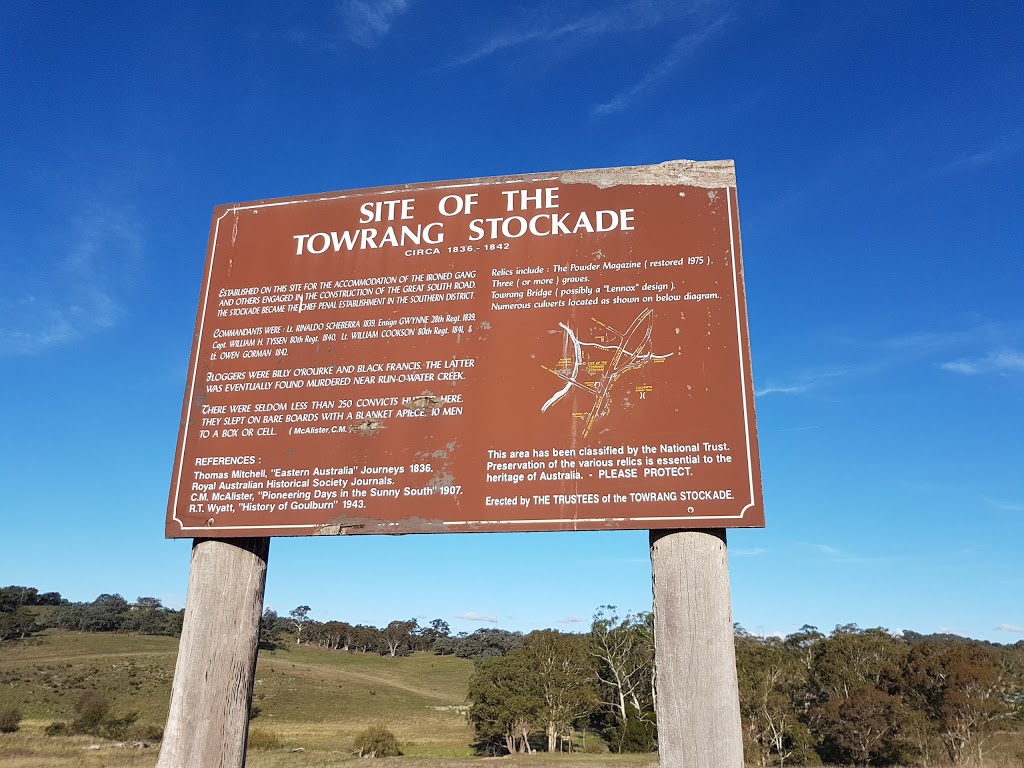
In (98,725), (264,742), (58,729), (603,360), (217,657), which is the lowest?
(264,742)

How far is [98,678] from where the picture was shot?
7144 centimetres

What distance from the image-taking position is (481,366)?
16.7 feet

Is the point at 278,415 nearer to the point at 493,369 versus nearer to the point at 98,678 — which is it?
the point at 493,369

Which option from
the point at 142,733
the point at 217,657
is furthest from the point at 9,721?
the point at 217,657

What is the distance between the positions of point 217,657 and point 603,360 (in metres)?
3.30

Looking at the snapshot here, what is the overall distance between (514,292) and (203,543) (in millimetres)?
2871

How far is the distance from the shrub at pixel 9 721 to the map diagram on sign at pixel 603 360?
58.0m

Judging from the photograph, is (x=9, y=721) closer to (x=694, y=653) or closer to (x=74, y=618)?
(x=694, y=653)

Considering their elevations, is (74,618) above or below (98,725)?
above

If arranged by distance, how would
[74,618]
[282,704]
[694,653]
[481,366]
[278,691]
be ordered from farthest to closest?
[74,618]
[278,691]
[282,704]
[481,366]
[694,653]

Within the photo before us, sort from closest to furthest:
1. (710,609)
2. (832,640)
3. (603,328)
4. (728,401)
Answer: (710,609) → (728,401) → (603,328) → (832,640)

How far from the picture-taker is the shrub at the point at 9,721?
47.8 metres

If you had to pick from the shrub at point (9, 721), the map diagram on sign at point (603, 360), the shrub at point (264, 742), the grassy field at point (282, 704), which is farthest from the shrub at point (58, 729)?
the map diagram on sign at point (603, 360)

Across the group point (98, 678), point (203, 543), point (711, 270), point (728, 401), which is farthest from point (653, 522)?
point (98, 678)
